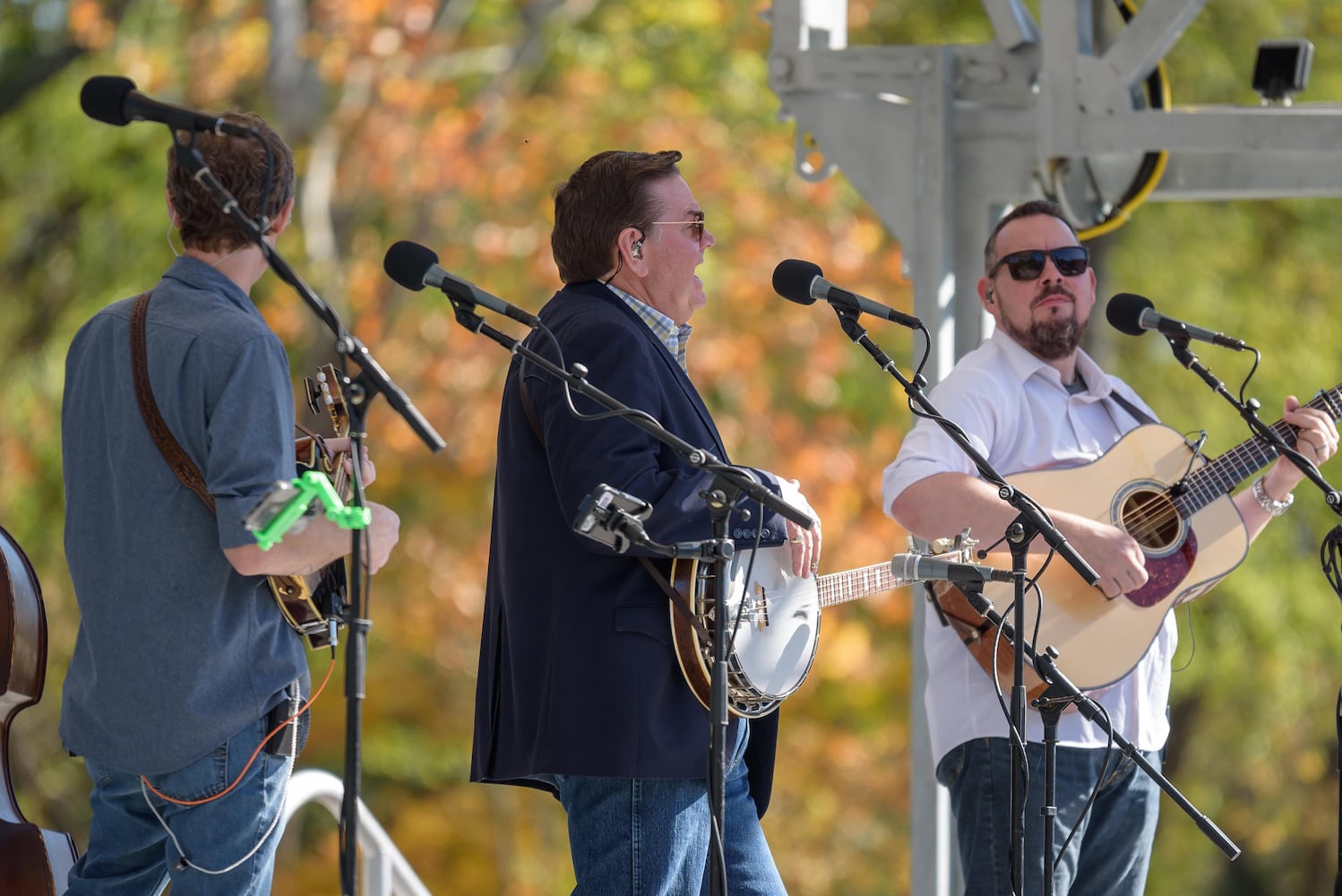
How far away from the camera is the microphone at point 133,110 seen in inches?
105

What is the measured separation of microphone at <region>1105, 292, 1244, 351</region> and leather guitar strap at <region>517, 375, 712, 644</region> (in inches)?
→ 52.8

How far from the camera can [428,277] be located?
2.83 metres

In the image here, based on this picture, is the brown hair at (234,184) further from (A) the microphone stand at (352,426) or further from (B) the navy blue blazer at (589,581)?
(B) the navy blue blazer at (589,581)

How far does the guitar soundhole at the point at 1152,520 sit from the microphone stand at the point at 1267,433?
29 cm

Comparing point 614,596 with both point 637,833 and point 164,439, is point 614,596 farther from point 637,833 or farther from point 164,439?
point 164,439

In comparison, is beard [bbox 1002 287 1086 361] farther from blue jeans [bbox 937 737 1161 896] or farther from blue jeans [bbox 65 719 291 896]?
blue jeans [bbox 65 719 291 896]

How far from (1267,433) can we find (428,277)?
2.11m

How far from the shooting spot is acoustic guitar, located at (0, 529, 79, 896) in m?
3.16

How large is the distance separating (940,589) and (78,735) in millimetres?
1949

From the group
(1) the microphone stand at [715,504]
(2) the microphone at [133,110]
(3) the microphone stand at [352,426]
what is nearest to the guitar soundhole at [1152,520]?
(1) the microphone stand at [715,504]

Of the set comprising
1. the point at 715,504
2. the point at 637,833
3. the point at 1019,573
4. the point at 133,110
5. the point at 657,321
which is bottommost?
the point at 637,833

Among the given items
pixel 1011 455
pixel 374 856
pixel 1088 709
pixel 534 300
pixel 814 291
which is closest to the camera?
pixel 814 291

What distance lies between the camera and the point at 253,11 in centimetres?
989

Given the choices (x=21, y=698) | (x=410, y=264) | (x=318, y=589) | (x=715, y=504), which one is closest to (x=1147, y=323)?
(x=715, y=504)
